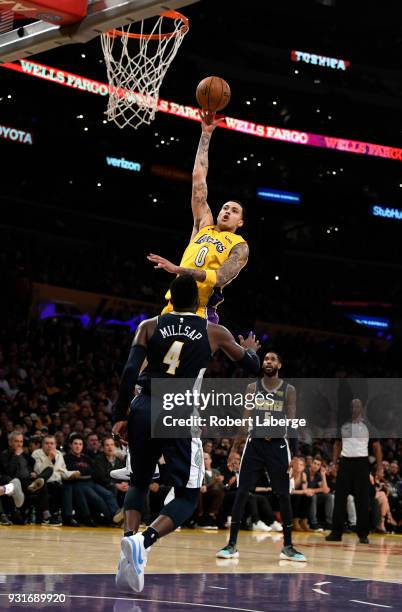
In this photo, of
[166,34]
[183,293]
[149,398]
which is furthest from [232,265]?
[166,34]

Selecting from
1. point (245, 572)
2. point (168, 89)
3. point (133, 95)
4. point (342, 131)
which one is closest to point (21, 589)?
point (245, 572)

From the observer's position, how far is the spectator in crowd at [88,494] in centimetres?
1281

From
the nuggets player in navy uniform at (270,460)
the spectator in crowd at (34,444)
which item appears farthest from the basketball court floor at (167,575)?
the spectator in crowd at (34,444)

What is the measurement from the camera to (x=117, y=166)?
109ft

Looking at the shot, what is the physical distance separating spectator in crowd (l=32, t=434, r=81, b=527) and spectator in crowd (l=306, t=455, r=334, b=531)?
4.17 m

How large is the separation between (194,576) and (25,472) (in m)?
5.47

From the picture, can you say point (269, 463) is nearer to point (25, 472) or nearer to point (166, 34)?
point (25, 472)

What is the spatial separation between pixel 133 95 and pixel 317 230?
93.2ft

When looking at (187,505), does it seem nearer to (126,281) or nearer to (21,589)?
(21,589)

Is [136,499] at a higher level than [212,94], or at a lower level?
lower

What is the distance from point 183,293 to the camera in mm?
6137

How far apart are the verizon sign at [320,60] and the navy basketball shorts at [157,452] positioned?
30.0 metres

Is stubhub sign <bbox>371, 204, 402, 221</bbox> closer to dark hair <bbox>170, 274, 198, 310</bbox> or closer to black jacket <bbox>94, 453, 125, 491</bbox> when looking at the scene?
black jacket <bbox>94, 453, 125, 491</bbox>

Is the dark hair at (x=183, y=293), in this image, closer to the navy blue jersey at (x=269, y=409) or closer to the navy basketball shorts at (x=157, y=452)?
the navy basketball shorts at (x=157, y=452)
